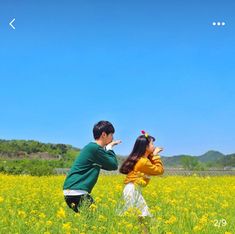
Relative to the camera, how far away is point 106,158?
20.6ft

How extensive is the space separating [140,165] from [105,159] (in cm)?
57

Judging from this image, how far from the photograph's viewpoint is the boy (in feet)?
20.7

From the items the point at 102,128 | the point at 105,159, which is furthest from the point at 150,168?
the point at 102,128

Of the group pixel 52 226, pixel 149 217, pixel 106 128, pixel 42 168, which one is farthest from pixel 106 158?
pixel 42 168

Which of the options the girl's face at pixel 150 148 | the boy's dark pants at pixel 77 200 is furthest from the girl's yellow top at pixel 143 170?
the boy's dark pants at pixel 77 200

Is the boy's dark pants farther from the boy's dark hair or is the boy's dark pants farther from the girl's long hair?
the boy's dark hair

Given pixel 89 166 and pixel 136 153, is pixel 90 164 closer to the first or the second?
pixel 89 166

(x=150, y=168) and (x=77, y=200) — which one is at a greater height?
(x=150, y=168)

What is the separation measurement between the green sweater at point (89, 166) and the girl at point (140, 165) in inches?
14.1

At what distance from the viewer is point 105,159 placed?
6.29 meters

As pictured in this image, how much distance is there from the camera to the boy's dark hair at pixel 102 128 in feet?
20.7

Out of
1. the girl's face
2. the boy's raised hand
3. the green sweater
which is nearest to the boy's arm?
the green sweater

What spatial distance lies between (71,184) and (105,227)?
0.99 m

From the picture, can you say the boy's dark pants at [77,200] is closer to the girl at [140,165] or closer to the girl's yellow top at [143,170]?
the girl at [140,165]
